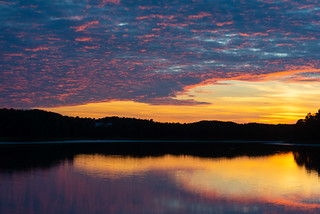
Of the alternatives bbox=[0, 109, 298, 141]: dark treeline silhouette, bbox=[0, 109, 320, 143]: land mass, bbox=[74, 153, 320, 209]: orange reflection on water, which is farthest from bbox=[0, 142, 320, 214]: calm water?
bbox=[0, 109, 298, 141]: dark treeline silhouette

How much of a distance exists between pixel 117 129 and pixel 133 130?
773 cm

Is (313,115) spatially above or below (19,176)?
above

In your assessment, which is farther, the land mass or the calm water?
the land mass

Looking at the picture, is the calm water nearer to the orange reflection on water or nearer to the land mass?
the orange reflection on water

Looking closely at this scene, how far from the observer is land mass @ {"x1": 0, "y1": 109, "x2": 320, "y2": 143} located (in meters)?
117

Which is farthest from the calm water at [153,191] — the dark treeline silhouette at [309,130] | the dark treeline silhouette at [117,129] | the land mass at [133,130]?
the dark treeline silhouette at [309,130]

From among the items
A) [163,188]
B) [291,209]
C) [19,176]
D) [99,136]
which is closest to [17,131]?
[99,136]

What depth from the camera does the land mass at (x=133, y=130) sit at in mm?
116625

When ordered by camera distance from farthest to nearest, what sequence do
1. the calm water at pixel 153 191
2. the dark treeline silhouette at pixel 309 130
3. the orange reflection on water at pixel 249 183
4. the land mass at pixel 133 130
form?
the dark treeline silhouette at pixel 309 130 → the land mass at pixel 133 130 → the orange reflection on water at pixel 249 183 → the calm water at pixel 153 191

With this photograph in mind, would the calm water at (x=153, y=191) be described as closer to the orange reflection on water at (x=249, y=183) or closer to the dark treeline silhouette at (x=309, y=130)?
the orange reflection on water at (x=249, y=183)

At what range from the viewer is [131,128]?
537 feet

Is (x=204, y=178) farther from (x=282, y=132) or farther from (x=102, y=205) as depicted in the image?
(x=282, y=132)

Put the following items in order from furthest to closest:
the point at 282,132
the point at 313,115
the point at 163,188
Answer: the point at 282,132 < the point at 313,115 < the point at 163,188

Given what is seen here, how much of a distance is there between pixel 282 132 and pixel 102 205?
558 ft
